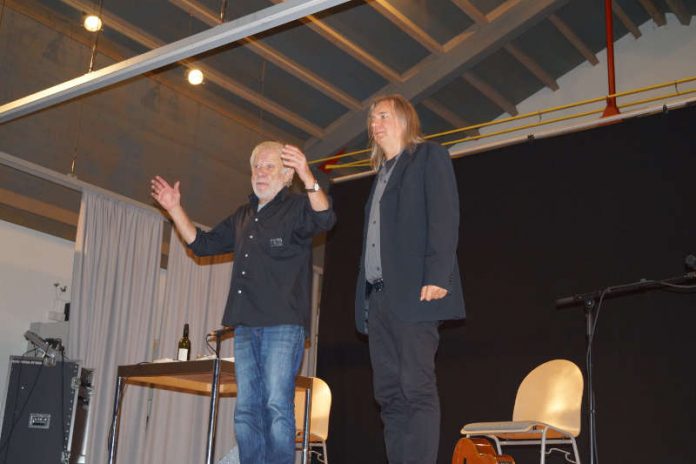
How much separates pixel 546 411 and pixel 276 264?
2.23 m

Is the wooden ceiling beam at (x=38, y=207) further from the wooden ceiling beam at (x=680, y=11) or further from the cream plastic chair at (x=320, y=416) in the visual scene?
the wooden ceiling beam at (x=680, y=11)

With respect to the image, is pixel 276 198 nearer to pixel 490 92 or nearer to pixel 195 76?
pixel 195 76

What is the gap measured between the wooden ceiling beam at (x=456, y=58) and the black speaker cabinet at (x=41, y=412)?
12.4 ft

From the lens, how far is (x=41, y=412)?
5176 mm

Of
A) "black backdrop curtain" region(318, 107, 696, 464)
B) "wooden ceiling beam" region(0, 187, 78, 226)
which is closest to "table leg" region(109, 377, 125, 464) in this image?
"black backdrop curtain" region(318, 107, 696, 464)

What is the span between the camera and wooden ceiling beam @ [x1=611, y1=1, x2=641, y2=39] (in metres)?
7.63

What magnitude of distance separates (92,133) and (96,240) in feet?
3.22

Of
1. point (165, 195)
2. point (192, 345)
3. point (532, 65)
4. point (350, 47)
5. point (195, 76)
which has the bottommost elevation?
point (192, 345)

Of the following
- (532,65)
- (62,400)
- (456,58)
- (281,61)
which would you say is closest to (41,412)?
(62,400)

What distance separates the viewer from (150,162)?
6844mm

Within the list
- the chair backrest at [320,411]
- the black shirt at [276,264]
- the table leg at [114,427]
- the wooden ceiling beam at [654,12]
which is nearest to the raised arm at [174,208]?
Answer: the black shirt at [276,264]

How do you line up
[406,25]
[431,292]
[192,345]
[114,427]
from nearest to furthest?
1. [431,292]
2. [114,427]
3. [192,345]
4. [406,25]

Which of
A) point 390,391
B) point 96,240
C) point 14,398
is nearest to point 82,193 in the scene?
point 96,240

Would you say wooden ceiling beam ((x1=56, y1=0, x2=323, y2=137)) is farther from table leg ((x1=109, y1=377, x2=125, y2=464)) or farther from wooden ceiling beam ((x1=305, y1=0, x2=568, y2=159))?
table leg ((x1=109, y1=377, x2=125, y2=464))
